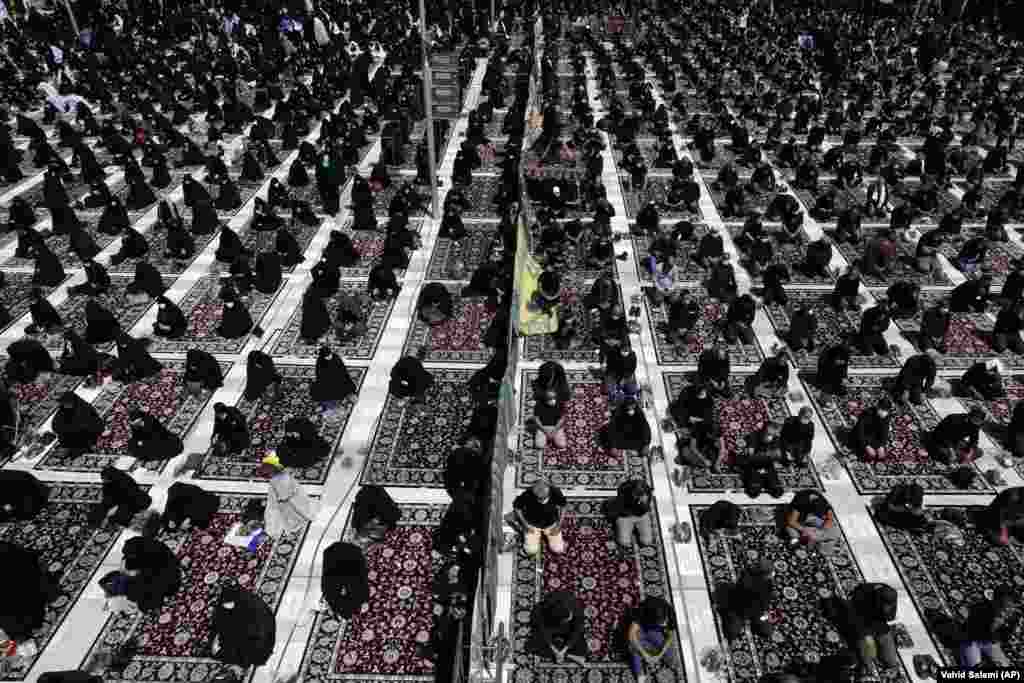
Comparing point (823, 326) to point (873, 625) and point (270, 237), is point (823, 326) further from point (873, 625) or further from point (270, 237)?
point (270, 237)

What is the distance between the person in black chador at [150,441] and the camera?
7531 millimetres

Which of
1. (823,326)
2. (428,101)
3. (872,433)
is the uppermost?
(428,101)

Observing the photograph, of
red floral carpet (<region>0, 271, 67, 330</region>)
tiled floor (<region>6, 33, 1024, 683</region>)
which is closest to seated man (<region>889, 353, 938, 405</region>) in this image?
tiled floor (<region>6, 33, 1024, 683</region>)

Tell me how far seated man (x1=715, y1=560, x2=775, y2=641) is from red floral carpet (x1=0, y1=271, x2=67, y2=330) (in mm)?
11399

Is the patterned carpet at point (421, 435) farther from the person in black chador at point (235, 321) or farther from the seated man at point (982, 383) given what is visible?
the seated man at point (982, 383)

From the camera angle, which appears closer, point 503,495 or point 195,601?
point 195,601

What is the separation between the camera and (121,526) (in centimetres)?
702

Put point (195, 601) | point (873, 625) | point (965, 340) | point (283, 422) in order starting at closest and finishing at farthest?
point (873, 625) < point (195, 601) < point (283, 422) < point (965, 340)

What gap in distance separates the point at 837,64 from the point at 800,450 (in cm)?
2264

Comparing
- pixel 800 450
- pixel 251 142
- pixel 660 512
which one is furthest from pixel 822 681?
pixel 251 142

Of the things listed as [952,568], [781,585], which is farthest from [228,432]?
[952,568]

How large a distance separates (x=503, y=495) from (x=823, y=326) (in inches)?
252

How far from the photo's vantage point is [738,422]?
8.55 m

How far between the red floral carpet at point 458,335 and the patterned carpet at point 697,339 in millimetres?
2515
